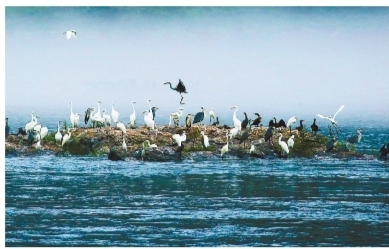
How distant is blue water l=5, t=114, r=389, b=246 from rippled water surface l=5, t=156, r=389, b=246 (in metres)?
0.02

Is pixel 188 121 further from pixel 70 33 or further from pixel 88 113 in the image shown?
pixel 70 33

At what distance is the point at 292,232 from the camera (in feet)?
45.8

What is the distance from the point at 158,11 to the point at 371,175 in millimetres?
5433

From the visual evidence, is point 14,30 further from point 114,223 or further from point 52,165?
point 114,223

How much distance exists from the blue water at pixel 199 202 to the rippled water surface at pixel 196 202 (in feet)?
0.06

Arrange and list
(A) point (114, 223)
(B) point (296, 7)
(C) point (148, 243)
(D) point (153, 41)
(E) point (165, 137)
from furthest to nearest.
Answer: (E) point (165, 137) → (D) point (153, 41) → (B) point (296, 7) → (A) point (114, 223) → (C) point (148, 243)

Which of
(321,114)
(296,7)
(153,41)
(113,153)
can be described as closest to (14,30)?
(153,41)

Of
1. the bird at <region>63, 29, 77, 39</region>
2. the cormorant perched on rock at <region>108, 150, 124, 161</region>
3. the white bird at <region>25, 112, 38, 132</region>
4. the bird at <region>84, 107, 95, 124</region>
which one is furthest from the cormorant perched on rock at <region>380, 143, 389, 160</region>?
the white bird at <region>25, 112, 38, 132</region>

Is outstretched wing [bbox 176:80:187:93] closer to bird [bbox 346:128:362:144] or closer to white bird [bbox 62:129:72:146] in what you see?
white bird [bbox 62:129:72:146]

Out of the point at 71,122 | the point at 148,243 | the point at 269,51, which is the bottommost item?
the point at 148,243

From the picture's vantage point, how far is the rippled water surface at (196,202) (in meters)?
13.8

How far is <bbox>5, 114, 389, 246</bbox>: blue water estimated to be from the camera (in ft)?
45.3

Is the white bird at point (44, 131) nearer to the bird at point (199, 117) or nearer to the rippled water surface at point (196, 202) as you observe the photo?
the rippled water surface at point (196, 202)

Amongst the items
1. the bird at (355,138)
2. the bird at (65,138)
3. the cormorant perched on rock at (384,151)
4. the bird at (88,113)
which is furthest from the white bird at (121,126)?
the cormorant perched on rock at (384,151)
